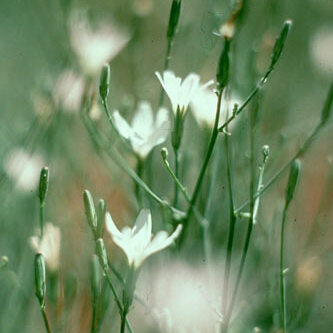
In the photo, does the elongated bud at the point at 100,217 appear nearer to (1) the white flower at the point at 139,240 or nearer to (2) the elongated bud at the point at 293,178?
(1) the white flower at the point at 139,240

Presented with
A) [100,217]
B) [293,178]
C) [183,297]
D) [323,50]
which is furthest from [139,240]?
[323,50]

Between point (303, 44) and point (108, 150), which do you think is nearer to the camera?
point (108, 150)

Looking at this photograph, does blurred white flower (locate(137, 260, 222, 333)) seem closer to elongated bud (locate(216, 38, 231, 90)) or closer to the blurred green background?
the blurred green background

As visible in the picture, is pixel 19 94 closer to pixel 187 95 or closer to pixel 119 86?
pixel 119 86

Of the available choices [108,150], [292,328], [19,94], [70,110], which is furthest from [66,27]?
[19,94]

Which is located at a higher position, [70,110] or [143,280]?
[70,110]
